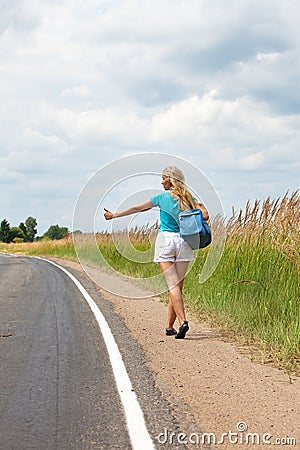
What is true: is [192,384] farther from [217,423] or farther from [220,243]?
[220,243]

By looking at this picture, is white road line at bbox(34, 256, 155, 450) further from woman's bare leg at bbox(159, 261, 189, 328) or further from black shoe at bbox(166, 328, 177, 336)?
woman's bare leg at bbox(159, 261, 189, 328)

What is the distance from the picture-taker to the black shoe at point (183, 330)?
8.96 metres

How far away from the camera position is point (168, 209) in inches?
350

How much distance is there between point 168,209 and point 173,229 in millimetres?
324

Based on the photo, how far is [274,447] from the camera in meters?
4.92

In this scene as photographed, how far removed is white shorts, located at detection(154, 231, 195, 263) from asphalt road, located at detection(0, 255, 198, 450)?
50.1 inches

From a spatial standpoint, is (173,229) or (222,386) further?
(173,229)

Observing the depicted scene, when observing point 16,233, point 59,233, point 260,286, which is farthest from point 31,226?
point 260,286

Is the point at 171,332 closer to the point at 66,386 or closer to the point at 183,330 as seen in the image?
the point at 183,330

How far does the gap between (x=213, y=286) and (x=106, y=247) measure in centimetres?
417
